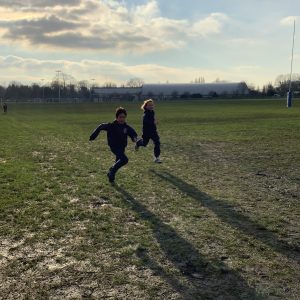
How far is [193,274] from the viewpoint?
4.52 metres

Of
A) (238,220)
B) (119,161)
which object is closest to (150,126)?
(119,161)

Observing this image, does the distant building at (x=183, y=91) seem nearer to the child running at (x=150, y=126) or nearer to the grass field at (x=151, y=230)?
the child running at (x=150, y=126)

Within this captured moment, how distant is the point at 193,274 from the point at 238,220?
218cm

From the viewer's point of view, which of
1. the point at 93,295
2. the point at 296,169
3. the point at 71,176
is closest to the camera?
the point at 93,295

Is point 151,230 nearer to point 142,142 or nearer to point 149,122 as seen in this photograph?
point 142,142

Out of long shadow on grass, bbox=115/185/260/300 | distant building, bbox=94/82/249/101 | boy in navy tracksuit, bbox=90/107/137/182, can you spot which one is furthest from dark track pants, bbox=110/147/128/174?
distant building, bbox=94/82/249/101

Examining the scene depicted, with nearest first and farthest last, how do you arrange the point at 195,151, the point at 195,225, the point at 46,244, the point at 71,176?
the point at 46,244 → the point at 195,225 → the point at 71,176 → the point at 195,151

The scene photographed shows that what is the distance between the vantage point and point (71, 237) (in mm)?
5688

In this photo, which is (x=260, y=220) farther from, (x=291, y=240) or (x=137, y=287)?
(x=137, y=287)

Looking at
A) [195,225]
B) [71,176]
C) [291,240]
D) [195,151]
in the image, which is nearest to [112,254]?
[195,225]

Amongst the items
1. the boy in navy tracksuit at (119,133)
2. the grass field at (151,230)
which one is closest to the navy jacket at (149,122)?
the grass field at (151,230)

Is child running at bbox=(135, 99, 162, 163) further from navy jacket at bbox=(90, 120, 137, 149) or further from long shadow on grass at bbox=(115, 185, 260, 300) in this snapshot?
long shadow on grass at bbox=(115, 185, 260, 300)

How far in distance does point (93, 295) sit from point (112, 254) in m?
1.03

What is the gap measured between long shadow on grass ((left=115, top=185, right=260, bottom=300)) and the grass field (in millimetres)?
12
